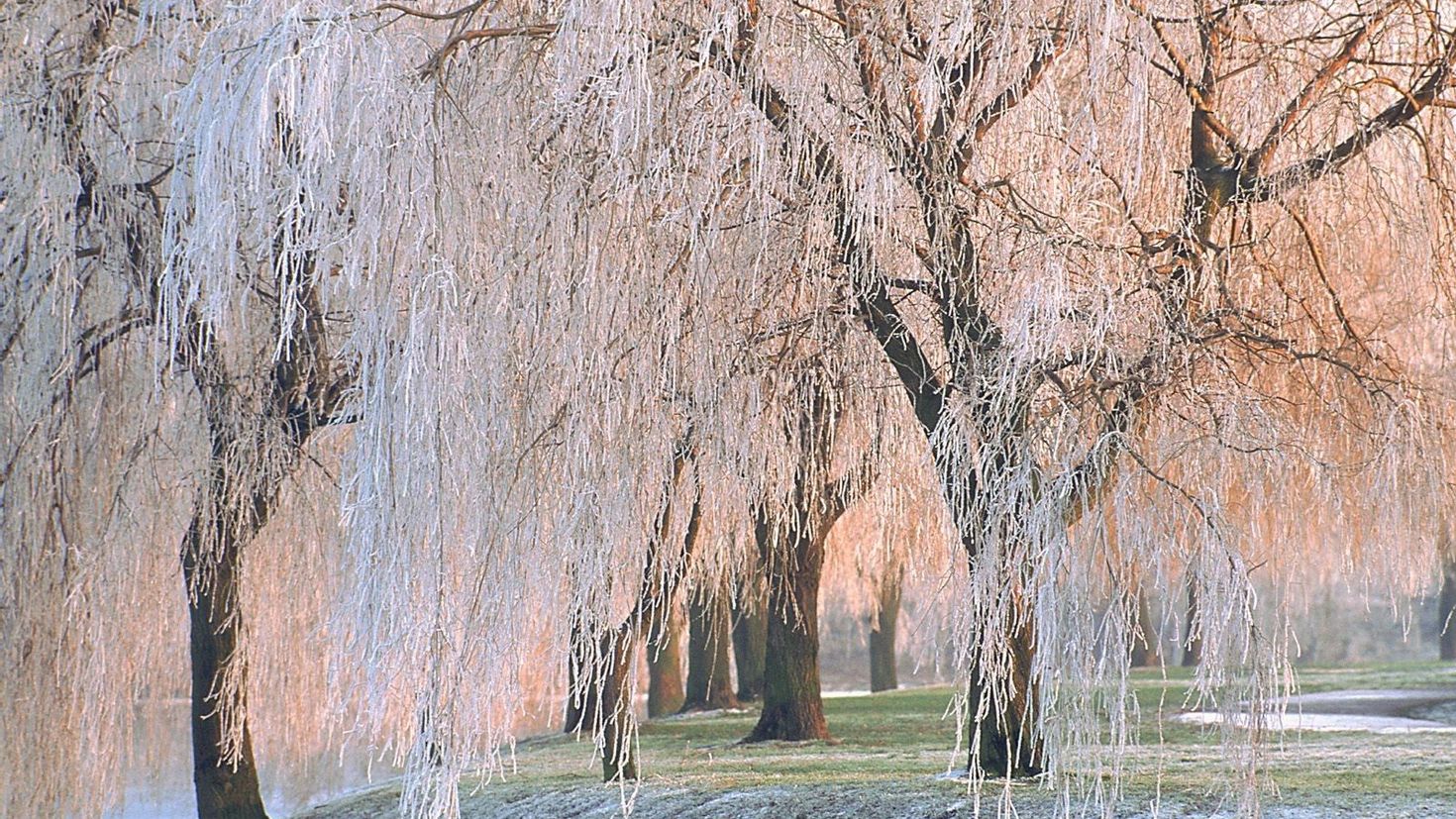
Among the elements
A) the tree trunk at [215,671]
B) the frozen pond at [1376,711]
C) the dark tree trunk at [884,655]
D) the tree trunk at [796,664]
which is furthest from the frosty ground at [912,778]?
the dark tree trunk at [884,655]

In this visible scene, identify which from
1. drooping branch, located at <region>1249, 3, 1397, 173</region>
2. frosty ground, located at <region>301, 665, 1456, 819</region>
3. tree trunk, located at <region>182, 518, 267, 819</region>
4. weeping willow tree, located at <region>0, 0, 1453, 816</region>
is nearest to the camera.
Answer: weeping willow tree, located at <region>0, 0, 1453, 816</region>

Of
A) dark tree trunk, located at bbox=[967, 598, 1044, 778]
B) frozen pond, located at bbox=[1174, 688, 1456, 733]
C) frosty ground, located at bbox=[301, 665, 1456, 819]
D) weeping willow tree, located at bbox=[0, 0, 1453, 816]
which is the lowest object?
frosty ground, located at bbox=[301, 665, 1456, 819]

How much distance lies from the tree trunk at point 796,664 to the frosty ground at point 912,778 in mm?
262

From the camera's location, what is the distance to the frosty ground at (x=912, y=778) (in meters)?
6.87

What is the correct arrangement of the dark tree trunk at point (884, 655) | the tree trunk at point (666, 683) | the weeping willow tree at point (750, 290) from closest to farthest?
the weeping willow tree at point (750, 290)
the tree trunk at point (666, 683)
the dark tree trunk at point (884, 655)

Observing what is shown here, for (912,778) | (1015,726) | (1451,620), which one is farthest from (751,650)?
(1451,620)

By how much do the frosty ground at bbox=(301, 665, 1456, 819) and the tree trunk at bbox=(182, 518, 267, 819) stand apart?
4.07 feet

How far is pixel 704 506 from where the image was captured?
22.7 feet

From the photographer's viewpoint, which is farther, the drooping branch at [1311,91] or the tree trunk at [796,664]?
the tree trunk at [796,664]

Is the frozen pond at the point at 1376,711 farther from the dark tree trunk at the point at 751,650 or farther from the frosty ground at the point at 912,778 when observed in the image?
the dark tree trunk at the point at 751,650

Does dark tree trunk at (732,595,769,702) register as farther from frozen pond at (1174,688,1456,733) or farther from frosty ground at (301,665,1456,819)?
frozen pond at (1174,688,1456,733)

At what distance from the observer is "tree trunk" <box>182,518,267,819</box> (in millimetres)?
8305

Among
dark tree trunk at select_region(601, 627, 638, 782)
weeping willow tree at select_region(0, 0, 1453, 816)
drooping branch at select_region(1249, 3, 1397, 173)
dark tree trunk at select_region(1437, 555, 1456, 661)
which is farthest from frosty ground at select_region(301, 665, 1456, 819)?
dark tree trunk at select_region(1437, 555, 1456, 661)

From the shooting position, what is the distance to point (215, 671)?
8.58 metres
